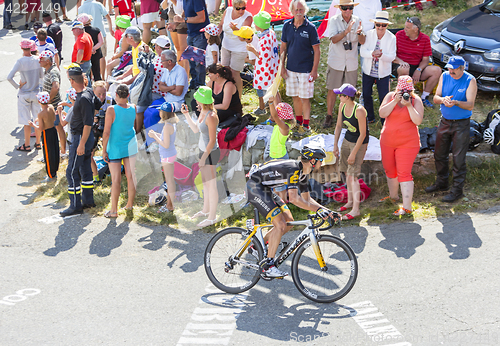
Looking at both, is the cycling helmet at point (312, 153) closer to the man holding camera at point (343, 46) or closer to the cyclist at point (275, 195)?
the cyclist at point (275, 195)

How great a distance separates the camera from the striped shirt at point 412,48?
8750 millimetres

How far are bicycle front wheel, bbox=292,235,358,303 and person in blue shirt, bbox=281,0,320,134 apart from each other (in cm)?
360

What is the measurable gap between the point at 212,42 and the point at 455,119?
481 centimetres

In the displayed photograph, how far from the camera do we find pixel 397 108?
6.93 meters

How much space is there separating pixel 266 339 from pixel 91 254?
10.2 feet

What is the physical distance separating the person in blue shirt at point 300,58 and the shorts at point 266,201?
3.19m

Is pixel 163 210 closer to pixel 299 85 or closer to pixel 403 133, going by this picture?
pixel 299 85

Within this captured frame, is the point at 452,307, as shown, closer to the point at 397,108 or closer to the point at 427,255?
the point at 427,255

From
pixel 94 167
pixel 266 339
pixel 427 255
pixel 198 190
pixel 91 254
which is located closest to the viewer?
pixel 266 339

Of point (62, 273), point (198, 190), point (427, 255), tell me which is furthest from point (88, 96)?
point (427, 255)

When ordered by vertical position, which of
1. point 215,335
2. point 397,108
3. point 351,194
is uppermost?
point 397,108

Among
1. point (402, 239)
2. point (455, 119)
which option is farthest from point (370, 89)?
point (402, 239)

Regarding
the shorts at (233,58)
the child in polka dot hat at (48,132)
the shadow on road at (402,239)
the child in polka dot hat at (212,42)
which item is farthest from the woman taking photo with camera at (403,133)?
the child in polka dot hat at (48,132)

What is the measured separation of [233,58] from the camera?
9383 mm
